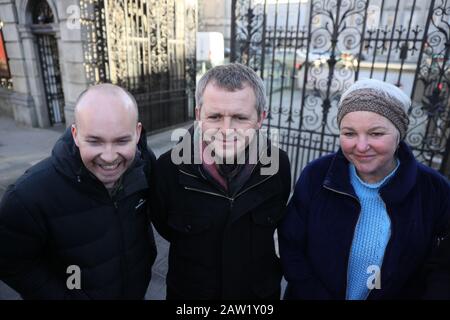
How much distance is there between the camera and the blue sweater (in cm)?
174

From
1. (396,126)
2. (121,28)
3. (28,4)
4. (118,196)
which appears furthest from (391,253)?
(28,4)

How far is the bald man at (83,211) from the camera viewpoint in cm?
159

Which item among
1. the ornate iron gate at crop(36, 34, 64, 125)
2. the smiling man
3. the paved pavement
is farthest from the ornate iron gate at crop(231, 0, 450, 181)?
the ornate iron gate at crop(36, 34, 64, 125)

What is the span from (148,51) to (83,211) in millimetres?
7338

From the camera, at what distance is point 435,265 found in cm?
152

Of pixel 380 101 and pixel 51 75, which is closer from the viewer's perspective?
pixel 380 101

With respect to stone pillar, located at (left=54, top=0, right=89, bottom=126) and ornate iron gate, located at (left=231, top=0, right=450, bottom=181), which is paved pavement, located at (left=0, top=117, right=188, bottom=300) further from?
ornate iron gate, located at (left=231, top=0, right=450, bottom=181)

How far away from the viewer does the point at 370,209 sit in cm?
178

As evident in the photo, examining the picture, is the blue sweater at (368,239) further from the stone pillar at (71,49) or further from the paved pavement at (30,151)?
the stone pillar at (71,49)

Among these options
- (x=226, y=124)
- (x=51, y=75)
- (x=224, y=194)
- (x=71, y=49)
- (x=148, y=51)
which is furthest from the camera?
(x=51, y=75)

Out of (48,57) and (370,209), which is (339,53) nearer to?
(370,209)

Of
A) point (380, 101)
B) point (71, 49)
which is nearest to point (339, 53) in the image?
point (380, 101)

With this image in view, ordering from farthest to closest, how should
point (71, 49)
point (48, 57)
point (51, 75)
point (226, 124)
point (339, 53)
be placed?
1. point (51, 75)
2. point (48, 57)
3. point (71, 49)
4. point (339, 53)
5. point (226, 124)

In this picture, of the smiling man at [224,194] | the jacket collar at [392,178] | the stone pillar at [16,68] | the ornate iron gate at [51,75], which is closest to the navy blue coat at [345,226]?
the jacket collar at [392,178]
